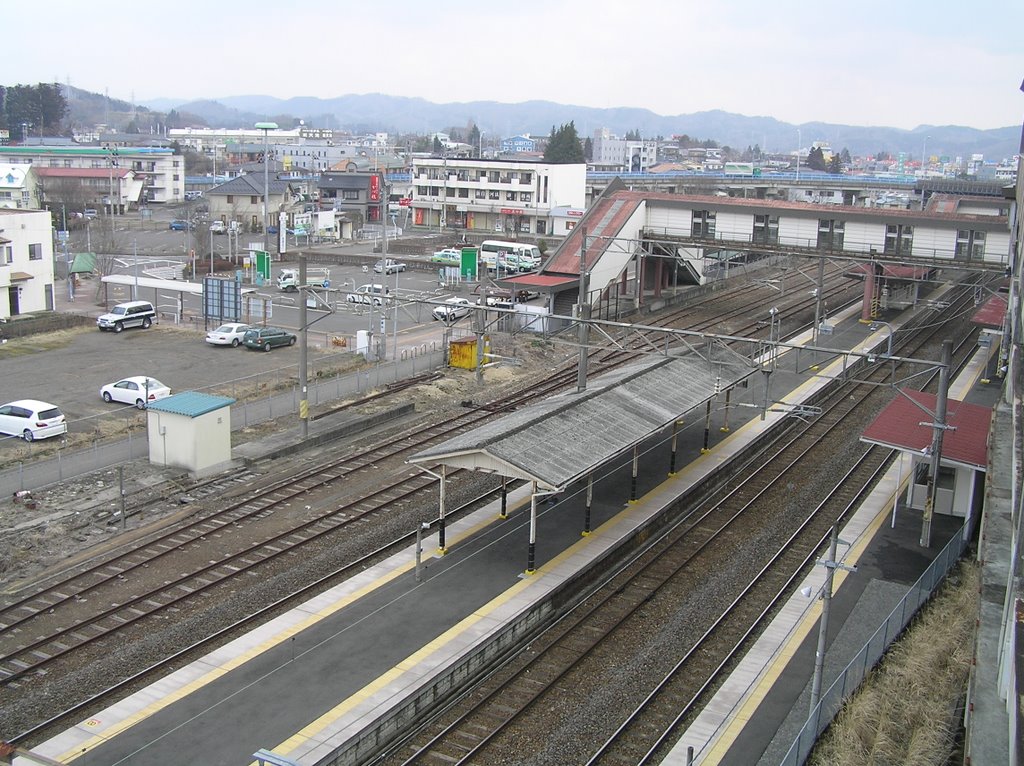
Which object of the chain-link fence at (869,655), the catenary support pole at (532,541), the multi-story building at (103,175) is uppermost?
the multi-story building at (103,175)

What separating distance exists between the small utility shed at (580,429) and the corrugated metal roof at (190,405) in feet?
19.3

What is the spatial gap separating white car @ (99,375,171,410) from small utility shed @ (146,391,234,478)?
17.2 feet

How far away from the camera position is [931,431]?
22.2m

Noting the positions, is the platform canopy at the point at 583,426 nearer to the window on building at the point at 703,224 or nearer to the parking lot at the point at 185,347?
the parking lot at the point at 185,347

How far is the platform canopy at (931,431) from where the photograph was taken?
21.0 metres

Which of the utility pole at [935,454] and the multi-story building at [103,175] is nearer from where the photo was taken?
the utility pole at [935,454]

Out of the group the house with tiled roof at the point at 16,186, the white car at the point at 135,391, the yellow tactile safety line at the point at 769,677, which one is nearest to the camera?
the yellow tactile safety line at the point at 769,677

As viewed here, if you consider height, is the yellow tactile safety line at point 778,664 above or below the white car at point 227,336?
below

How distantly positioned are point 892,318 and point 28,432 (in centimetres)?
3762

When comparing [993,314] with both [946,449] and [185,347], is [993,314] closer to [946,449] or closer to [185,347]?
[946,449]

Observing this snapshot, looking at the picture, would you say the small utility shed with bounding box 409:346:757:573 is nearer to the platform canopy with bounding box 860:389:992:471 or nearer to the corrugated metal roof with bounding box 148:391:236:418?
the platform canopy with bounding box 860:389:992:471

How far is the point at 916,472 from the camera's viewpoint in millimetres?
22594

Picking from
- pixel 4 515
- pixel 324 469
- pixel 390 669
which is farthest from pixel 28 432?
pixel 390 669

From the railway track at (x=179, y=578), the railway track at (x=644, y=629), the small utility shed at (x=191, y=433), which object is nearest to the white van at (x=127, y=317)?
the small utility shed at (x=191, y=433)
